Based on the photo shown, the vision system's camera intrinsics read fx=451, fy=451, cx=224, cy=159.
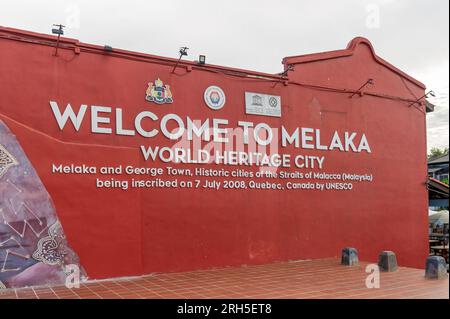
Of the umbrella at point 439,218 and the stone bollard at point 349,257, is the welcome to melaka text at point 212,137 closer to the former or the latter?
the stone bollard at point 349,257

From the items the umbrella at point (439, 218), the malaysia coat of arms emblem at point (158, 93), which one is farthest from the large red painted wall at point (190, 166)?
the umbrella at point (439, 218)

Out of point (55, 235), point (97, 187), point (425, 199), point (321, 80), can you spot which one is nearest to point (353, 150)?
point (321, 80)

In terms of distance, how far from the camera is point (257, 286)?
662 cm

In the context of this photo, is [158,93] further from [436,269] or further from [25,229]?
[436,269]

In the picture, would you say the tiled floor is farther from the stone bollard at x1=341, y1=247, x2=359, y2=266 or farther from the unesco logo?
the unesco logo

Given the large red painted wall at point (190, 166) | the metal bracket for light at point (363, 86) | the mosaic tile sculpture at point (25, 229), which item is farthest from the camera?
the metal bracket for light at point (363, 86)

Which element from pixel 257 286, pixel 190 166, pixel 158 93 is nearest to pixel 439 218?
pixel 190 166

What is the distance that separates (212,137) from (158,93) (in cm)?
127

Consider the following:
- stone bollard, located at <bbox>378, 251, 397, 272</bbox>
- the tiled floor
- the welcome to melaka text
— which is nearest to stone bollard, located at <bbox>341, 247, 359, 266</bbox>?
the tiled floor

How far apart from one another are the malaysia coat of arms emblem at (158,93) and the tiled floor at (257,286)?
2.98m

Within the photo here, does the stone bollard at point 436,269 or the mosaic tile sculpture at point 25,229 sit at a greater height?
the mosaic tile sculpture at point 25,229

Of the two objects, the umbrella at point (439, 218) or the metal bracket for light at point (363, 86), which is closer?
the metal bracket for light at point (363, 86)

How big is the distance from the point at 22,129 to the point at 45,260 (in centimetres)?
196

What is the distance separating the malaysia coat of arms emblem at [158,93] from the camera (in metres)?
7.82
